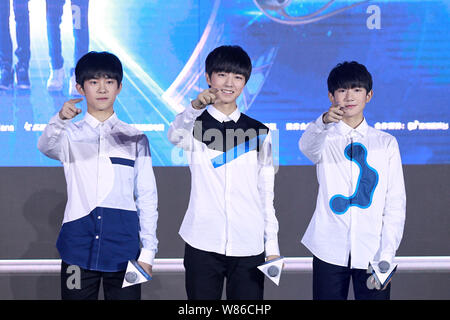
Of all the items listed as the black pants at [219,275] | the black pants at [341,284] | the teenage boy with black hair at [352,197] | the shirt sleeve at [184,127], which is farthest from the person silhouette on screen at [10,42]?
the black pants at [341,284]

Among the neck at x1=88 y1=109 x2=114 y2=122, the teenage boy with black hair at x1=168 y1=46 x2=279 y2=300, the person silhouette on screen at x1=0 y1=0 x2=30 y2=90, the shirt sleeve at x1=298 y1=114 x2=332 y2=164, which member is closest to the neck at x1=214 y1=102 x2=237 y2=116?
the teenage boy with black hair at x1=168 y1=46 x2=279 y2=300

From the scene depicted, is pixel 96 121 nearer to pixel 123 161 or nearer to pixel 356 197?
pixel 123 161

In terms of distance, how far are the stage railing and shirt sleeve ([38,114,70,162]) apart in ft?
3.74

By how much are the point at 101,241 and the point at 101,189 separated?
0.20 meters

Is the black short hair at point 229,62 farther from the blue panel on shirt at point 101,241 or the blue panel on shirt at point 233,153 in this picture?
the blue panel on shirt at point 101,241

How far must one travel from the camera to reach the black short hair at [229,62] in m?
2.06

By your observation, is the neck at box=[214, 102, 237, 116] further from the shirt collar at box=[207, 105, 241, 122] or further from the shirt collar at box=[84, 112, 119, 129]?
the shirt collar at box=[84, 112, 119, 129]

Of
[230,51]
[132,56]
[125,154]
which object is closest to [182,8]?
[132,56]

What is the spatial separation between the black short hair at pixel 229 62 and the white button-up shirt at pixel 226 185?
0.54 ft

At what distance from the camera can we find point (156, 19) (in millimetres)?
2850

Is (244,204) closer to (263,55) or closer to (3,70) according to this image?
(263,55)

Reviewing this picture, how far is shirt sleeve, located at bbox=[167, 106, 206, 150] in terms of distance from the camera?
6.36 ft

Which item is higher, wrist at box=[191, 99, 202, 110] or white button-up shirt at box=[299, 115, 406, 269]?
wrist at box=[191, 99, 202, 110]

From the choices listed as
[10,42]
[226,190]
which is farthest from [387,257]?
[10,42]
